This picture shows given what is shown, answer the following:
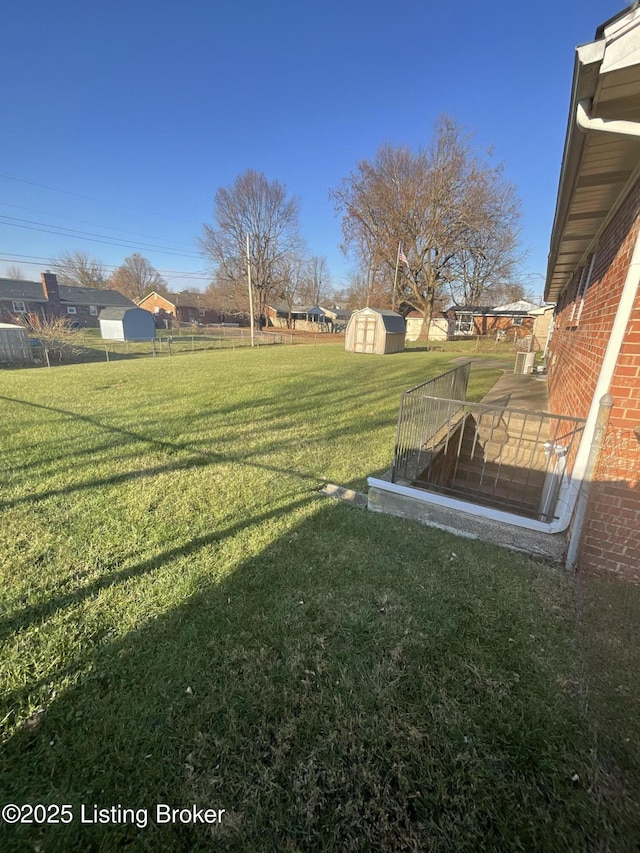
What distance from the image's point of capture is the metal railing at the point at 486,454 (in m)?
3.12

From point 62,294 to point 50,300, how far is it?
2.40 meters

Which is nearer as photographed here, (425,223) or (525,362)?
(525,362)

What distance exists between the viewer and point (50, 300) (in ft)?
116

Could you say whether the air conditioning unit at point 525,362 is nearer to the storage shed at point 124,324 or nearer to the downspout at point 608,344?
the downspout at point 608,344

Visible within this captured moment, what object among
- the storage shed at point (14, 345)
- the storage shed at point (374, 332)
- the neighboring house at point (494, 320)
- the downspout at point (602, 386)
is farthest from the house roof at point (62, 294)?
the downspout at point (602, 386)

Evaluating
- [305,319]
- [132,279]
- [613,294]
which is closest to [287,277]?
[305,319]

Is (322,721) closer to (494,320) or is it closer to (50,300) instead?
(494,320)

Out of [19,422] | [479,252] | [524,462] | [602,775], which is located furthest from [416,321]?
[602,775]

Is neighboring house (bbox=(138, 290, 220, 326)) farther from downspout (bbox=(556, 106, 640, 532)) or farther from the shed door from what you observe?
downspout (bbox=(556, 106, 640, 532))

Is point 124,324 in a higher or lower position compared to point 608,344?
higher

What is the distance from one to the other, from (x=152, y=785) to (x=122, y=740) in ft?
0.79

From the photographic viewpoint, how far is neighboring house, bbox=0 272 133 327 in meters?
33.6

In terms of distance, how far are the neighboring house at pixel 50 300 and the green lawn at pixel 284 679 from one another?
3739 centimetres

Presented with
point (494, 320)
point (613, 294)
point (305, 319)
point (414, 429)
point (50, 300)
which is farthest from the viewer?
point (305, 319)
